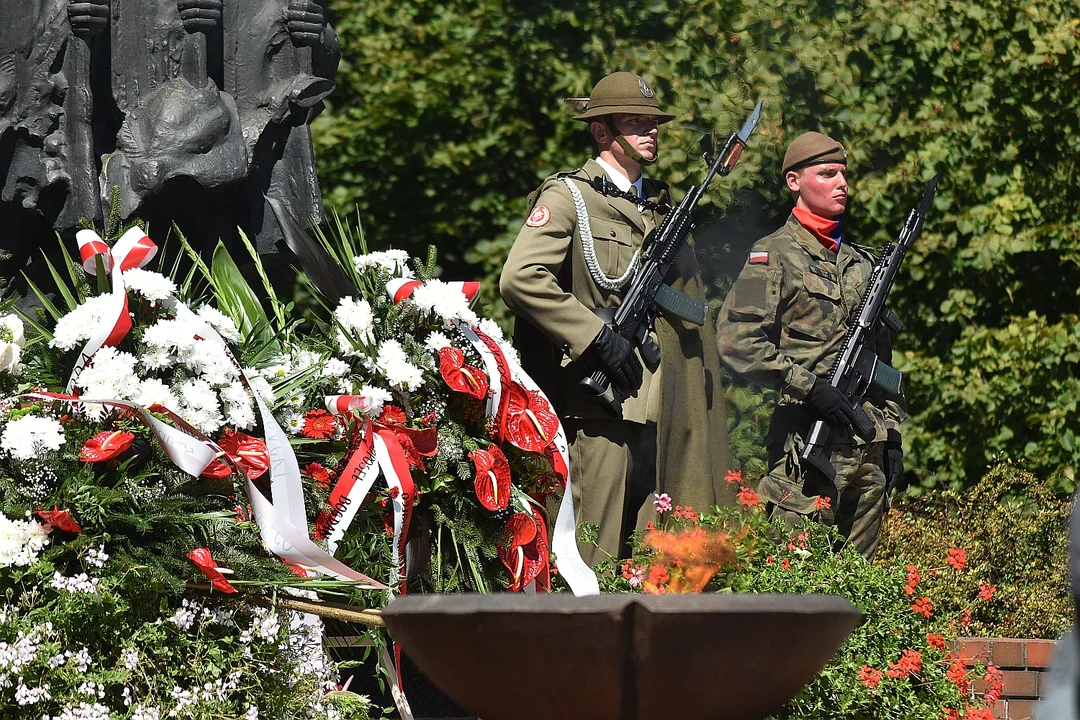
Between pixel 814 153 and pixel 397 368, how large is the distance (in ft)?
8.33

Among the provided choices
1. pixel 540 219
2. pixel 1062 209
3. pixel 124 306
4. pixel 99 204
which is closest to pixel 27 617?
pixel 124 306

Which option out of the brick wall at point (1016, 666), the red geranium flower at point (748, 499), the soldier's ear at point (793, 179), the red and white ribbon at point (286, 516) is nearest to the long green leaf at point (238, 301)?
the red and white ribbon at point (286, 516)

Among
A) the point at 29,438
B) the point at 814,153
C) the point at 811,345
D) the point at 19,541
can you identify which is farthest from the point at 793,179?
the point at 19,541

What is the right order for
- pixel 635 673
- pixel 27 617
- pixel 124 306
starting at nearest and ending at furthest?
pixel 635 673 → pixel 27 617 → pixel 124 306

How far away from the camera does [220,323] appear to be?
349 cm

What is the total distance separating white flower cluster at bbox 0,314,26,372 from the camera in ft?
10.4

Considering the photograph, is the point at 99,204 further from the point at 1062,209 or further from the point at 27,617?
the point at 1062,209

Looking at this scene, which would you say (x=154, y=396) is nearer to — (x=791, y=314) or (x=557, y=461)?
(x=557, y=461)

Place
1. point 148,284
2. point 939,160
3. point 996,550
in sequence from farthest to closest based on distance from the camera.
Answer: point 939,160
point 996,550
point 148,284

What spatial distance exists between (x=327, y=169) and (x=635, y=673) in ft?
21.8

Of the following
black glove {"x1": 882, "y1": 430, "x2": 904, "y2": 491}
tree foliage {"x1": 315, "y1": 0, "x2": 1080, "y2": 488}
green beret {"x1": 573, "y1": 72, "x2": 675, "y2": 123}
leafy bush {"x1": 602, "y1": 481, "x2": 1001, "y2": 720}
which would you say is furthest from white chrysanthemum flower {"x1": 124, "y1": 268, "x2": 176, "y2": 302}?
tree foliage {"x1": 315, "y1": 0, "x2": 1080, "y2": 488}

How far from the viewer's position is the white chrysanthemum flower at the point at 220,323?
3480 millimetres

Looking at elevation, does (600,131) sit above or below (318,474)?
above

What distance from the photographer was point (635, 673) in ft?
7.29
